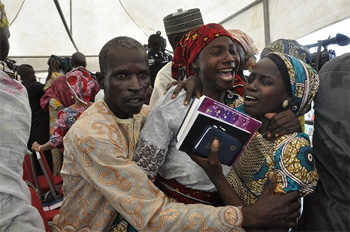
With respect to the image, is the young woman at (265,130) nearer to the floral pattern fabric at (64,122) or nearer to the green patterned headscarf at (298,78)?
the green patterned headscarf at (298,78)

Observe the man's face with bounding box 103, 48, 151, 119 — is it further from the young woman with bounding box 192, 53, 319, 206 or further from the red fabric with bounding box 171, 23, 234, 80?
the young woman with bounding box 192, 53, 319, 206

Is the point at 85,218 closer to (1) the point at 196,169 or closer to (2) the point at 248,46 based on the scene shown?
(1) the point at 196,169

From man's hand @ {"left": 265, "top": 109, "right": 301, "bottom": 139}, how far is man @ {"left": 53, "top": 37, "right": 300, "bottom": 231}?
0.25 meters

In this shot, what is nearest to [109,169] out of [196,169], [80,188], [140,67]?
[80,188]

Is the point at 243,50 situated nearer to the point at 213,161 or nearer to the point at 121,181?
the point at 213,161

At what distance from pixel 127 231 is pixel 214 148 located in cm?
62

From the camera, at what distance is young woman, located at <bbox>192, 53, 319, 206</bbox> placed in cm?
123

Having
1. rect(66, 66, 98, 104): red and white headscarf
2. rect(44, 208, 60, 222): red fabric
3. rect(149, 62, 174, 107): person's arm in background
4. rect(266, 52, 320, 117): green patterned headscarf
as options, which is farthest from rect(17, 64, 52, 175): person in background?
rect(266, 52, 320, 117): green patterned headscarf

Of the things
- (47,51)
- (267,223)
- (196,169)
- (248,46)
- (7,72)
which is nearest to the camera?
(267,223)

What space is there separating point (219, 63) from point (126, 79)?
18.3 inches

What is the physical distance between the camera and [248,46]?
2533mm

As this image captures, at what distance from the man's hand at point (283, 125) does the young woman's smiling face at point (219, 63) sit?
30cm

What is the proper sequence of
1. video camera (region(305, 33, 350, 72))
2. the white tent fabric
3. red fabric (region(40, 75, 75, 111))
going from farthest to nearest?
the white tent fabric, red fabric (region(40, 75, 75, 111)), video camera (region(305, 33, 350, 72))

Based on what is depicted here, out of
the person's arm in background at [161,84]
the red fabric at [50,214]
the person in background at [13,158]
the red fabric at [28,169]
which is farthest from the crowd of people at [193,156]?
the red fabric at [28,169]
